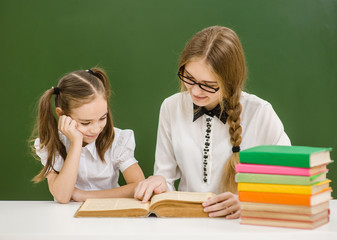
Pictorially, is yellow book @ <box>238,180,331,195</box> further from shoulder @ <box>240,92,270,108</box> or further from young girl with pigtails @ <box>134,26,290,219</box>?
shoulder @ <box>240,92,270,108</box>

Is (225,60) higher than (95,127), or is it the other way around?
(225,60)

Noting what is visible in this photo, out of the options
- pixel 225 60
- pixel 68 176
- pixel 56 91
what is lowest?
pixel 68 176

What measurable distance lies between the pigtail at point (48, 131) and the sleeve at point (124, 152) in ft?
0.93

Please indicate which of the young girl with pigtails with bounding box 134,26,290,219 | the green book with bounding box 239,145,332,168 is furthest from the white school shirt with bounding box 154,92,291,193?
the green book with bounding box 239,145,332,168

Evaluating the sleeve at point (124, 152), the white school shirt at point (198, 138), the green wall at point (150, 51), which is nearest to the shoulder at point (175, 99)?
the white school shirt at point (198, 138)

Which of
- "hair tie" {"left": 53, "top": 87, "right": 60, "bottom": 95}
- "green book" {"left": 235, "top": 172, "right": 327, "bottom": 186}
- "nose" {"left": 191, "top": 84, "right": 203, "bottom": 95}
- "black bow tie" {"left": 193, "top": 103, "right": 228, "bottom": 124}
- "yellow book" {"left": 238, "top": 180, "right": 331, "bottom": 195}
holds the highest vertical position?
"nose" {"left": 191, "top": 84, "right": 203, "bottom": 95}

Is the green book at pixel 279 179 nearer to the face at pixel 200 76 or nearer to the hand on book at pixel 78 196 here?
the face at pixel 200 76

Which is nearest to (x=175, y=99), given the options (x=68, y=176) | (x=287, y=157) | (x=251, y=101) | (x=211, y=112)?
(x=211, y=112)

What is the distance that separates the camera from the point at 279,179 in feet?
4.10

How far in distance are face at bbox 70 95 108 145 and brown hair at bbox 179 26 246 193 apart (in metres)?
0.45

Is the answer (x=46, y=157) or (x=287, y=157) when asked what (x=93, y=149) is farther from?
(x=287, y=157)

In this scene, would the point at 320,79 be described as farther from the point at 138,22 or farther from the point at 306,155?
the point at 306,155

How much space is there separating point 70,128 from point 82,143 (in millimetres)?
176

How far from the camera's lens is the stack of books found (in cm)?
123
